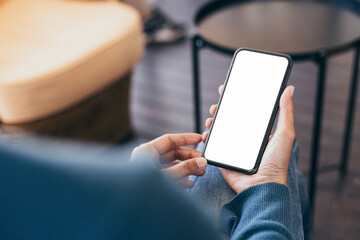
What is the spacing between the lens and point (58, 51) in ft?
4.04

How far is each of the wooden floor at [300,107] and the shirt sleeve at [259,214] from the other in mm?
664

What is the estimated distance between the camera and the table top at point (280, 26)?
1.08 m

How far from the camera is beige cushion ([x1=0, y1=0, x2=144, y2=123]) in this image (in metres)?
1.15

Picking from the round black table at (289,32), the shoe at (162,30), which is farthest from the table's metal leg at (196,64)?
the shoe at (162,30)

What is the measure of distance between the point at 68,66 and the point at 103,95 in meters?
0.20

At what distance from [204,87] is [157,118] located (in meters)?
0.26

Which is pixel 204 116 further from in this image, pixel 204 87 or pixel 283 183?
pixel 283 183

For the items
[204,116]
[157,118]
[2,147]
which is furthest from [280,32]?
[2,147]

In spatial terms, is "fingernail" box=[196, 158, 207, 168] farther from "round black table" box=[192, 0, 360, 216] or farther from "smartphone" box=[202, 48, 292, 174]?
"round black table" box=[192, 0, 360, 216]

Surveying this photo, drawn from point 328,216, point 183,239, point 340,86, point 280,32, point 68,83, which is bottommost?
point 328,216

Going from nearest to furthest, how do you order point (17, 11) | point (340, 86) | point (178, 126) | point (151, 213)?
1. point (151, 213)
2. point (17, 11)
3. point (178, 126)
4. point (340, 86)

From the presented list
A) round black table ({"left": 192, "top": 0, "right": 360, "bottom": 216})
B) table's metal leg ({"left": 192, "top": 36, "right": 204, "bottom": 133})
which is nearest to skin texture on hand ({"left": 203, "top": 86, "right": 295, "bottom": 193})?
round black table ({"left": 192, "top": 0, "right": 360, "bottom": 216})

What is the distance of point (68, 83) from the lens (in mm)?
1198

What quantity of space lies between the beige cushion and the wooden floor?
1.06 ft
